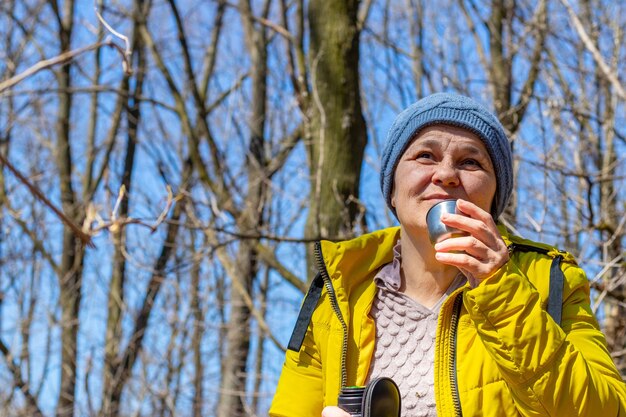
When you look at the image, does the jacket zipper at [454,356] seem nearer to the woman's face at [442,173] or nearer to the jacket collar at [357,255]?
the woman's face at [442,173]

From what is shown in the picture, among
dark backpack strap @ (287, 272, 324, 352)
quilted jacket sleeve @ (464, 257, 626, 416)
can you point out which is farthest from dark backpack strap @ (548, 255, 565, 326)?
dark backpack strap @ (287, 272, 324, 352)

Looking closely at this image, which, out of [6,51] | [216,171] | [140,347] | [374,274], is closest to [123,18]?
[6,51]

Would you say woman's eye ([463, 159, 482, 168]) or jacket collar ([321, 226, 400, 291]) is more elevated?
woman's eye ([463, 159, 482, 168])

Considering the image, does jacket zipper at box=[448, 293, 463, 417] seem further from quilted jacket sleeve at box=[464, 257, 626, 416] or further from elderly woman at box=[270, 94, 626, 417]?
quilted jacket sleeve at box=[464, 257, 626, 416]

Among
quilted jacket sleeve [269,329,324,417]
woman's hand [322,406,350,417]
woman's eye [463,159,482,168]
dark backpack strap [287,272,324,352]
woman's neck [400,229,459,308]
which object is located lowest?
woman's hand [322,406,350,417]

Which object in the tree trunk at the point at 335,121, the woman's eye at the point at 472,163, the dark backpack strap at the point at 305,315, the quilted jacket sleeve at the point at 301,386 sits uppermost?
the tree trunk at the point at 335,121

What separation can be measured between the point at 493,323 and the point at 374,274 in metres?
0.68

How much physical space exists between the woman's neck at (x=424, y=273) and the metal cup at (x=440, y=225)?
0.96 ft

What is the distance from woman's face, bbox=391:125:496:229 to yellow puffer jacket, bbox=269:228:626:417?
18 cm

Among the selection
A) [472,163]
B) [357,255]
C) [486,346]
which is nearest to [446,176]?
[472,163]

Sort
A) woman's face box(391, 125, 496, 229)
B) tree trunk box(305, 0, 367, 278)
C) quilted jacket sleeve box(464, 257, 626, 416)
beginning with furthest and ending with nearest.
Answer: tree trunk box(305, 0, 367, 278) < woman's face box(391, 125, 496, 229) < quilted jacket sleeve box(464, 257, 626, 416)

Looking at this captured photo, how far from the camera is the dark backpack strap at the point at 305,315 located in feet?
8.13

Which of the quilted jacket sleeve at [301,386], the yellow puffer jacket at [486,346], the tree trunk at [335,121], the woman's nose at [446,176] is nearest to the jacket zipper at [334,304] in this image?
the yellow puffer jacket at [486,346]

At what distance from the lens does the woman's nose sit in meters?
2.34
